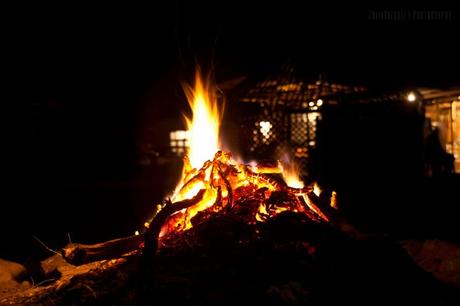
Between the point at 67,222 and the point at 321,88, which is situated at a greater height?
the point at 321,88

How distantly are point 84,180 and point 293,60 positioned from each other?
32.3ft

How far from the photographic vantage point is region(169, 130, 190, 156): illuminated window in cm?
2158

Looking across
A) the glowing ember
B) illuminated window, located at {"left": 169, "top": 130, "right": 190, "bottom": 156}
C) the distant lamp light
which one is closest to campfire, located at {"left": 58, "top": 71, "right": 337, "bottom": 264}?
the glowing ember

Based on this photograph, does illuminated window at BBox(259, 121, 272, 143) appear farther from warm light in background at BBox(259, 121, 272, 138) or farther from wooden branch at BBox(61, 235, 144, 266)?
wooden branch at BBox(61, 235, 144, 266)

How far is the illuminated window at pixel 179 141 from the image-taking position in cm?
2158

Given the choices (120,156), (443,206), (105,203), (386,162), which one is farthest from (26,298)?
(120,156)

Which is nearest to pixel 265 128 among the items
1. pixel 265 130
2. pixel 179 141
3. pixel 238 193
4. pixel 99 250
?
pixel 265 130

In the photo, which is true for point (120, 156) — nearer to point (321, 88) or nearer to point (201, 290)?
point (321, 88)

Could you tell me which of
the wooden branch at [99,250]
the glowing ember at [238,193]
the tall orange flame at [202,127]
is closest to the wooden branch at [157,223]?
the glowing ember at [238,193]

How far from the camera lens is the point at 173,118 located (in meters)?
23.4

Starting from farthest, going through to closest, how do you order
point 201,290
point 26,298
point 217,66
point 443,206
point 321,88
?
point 217,66 < point 321,88 < point 443,206 < point 26,298 < point 201,290

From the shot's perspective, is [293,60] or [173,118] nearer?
[293,60]

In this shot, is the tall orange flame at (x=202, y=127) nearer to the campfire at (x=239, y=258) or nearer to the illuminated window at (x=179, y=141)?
the campfire at (x=239, y=258)

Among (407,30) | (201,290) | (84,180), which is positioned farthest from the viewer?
(84,180)
